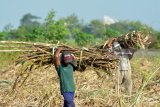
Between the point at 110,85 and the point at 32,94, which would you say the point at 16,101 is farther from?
the point at 110,85

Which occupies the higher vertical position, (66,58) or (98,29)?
(98,29)

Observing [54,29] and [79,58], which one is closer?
[79,58]

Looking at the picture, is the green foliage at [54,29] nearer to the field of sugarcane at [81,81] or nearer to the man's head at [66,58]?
the field of sugarcane at [81,81]

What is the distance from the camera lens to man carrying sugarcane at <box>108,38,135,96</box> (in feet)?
33.9

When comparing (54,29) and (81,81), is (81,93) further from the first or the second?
(54,29)

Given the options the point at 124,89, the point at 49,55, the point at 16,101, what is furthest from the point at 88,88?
the point at 49,55

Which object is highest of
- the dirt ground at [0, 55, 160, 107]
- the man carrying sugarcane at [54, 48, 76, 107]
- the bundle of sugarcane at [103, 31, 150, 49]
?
the bundle of sugarcane at [103, 31, 150, 49]

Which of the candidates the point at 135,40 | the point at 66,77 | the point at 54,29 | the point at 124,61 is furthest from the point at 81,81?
the point at 54,29

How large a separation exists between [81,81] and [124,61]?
165 cm

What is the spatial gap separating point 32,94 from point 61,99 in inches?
36.4

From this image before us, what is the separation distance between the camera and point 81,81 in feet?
39.1

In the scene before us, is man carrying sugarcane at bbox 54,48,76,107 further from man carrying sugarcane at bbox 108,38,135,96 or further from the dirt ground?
man carrying sugarcane at bbox 108,38,135,96

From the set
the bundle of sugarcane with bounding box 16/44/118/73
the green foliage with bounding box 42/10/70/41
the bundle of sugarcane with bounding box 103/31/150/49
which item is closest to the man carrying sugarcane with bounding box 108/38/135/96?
the bundle of sugarcane with bounding box 103/31/150/49

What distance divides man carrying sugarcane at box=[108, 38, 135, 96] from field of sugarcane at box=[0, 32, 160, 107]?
5.4 inches
